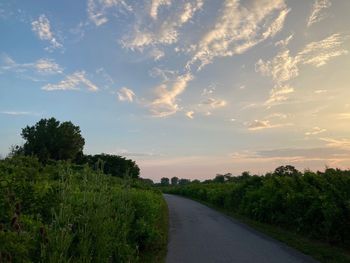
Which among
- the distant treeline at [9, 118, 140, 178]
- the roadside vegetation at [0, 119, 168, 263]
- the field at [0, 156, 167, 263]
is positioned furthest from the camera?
the distant treeline at [9, 118, 140, 178]

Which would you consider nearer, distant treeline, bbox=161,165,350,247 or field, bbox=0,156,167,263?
field, bbox=0,156,167,263

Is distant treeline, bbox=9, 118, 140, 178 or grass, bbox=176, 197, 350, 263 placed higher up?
distant treeline, bbox=9, 118, 140, 178

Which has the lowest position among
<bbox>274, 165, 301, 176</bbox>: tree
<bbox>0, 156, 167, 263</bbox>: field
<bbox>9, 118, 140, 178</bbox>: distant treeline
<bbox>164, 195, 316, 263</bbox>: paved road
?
<bbox>164, 195, 316, 263</bbox>: paved road

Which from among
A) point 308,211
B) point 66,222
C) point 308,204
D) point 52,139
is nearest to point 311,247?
point 308,211

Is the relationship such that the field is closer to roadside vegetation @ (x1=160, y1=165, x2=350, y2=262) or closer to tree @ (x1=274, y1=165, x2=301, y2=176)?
roadside vegetation @ (x1=160, y1=165, x2=350, y2=262)

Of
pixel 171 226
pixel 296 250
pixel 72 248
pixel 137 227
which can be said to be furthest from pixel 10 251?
pixel 171 226

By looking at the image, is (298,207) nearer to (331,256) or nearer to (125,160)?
(331,256)

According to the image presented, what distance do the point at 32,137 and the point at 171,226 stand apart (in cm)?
5413

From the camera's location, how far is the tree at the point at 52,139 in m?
69.1

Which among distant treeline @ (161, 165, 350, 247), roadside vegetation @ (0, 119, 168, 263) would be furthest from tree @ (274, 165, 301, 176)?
roadside vegetation @ (0, 119, 168, 263)

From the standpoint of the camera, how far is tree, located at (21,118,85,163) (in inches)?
2721

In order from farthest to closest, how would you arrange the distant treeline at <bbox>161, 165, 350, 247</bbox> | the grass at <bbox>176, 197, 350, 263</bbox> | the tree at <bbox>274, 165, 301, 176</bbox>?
the tree at <bbox>274, 165, 301, 176</bbox> → the distant treeline at <bbox>161, 165, 350, 247</bbox> → the grass at <bbox>176, 197, 350, 263</bbox>

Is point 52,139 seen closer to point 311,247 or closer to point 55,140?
point 55,140

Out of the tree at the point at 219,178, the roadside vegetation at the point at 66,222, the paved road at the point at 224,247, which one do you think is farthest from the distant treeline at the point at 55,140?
the roadside vegetation at the point at 66,222
